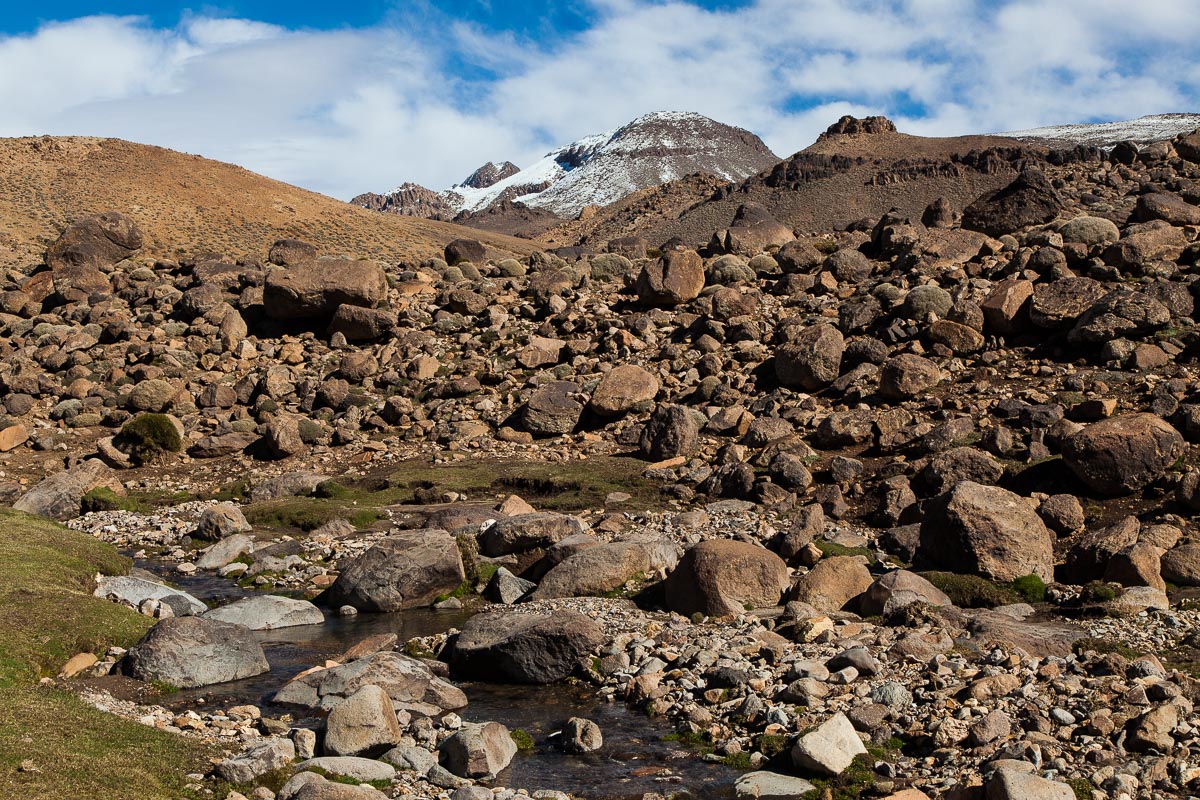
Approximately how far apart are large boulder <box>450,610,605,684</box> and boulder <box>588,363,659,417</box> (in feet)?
65.0

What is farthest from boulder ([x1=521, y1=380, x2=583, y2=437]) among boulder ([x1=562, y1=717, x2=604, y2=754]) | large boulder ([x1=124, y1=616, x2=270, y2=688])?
boulder ([x1=562, y1=717, x2=604, y2=754])

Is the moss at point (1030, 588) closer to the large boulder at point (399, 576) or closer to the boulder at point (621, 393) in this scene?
the large boulder at point (399, 576)

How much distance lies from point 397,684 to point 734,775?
599 cm

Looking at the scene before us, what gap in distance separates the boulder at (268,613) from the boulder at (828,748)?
1293 centimetres

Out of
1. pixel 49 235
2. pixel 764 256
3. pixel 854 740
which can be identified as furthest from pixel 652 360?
pixel 49 235

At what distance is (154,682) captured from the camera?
16.8 m

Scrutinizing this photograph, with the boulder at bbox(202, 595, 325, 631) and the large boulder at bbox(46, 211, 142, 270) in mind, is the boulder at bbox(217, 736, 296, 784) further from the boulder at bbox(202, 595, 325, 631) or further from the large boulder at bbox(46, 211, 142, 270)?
the large boulder at bbox(46, 211, 142, 270)

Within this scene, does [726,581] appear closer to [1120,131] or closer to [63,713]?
[63,713]

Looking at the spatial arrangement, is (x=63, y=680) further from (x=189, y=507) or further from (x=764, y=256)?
(x=764, y=256)

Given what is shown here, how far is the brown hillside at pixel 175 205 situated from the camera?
97.2 m

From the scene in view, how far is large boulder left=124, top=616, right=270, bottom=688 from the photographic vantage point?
672 inches

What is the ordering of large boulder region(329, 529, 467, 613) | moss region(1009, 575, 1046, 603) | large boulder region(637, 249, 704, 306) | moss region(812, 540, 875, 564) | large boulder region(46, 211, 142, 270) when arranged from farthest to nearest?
1. large boulder region(46, 211, 142, 270)
2. large boulder region(637, 249, 704, 306)
3. moss region(812, 540, 875, 564)
4. large boulder region(329, 529, 467, 613)
5. moss region(1009, 575, 1046, 603)

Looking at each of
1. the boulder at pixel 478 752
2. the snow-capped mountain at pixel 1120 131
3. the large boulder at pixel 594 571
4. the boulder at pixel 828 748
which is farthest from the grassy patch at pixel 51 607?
the snow-capped mountain at pixel 1120 131

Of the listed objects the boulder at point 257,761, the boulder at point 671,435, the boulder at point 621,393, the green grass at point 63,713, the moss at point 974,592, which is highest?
the boulder at point 621,393
